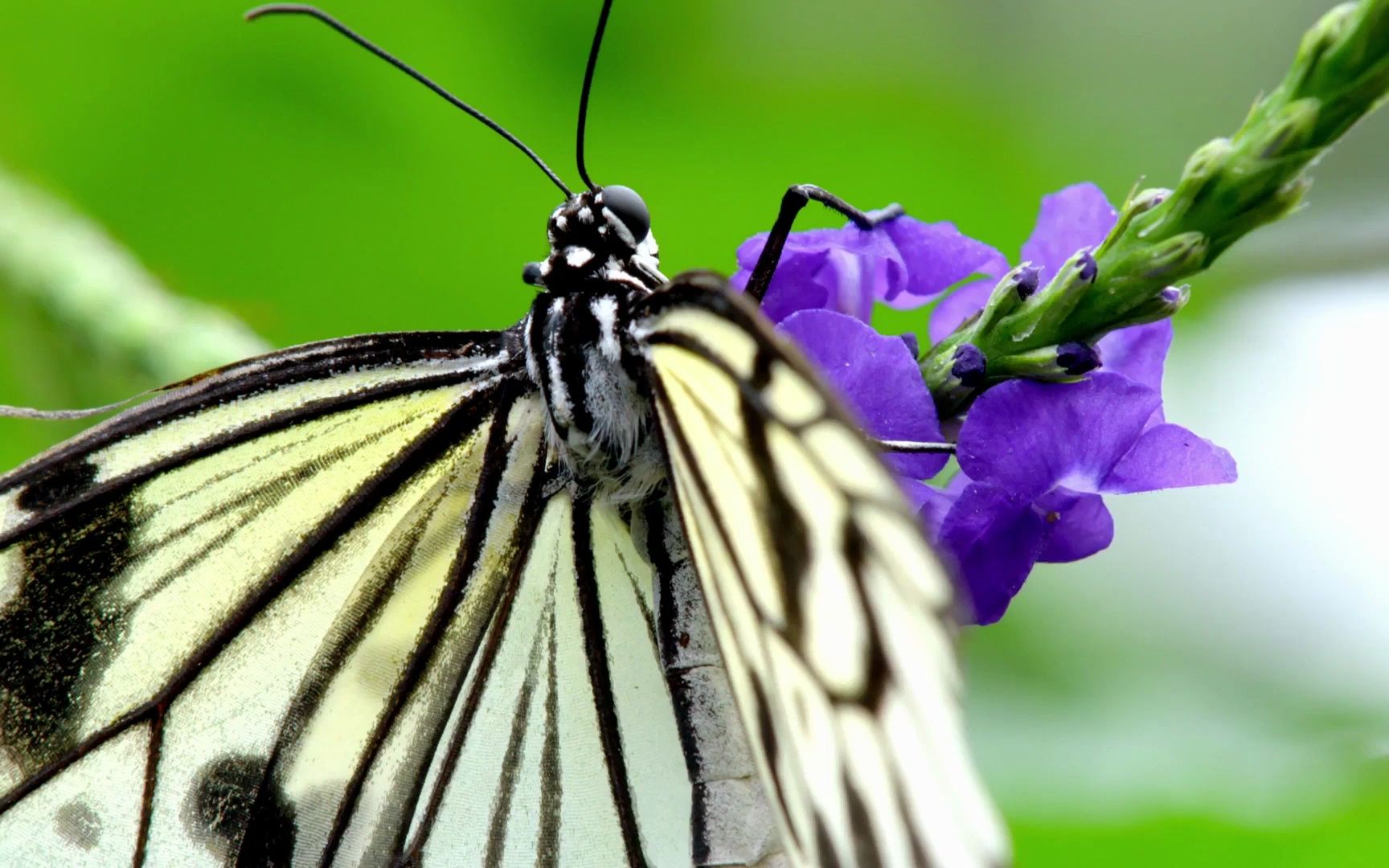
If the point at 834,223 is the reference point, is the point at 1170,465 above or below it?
below

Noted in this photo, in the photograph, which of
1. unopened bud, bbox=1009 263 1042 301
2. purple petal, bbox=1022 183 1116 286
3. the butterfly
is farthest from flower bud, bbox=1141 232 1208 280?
the butterfly

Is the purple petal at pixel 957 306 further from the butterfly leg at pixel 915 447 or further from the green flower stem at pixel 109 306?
the green flower stem at pixel 109 306

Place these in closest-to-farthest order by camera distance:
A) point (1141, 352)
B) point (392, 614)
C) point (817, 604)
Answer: point (817, 604)
point (1141, 352)
point (392, 614)

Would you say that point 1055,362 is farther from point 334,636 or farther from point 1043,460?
point 334,636

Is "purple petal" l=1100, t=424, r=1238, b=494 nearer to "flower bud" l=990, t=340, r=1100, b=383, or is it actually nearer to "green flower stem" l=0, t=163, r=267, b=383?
"flower bud" l=990, t=340, r=1100, b=383

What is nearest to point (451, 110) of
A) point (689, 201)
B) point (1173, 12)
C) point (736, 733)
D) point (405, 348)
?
point (689, 201)

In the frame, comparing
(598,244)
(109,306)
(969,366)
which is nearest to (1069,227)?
(969,366)

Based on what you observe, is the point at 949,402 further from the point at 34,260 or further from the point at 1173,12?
the point at 1173,12
